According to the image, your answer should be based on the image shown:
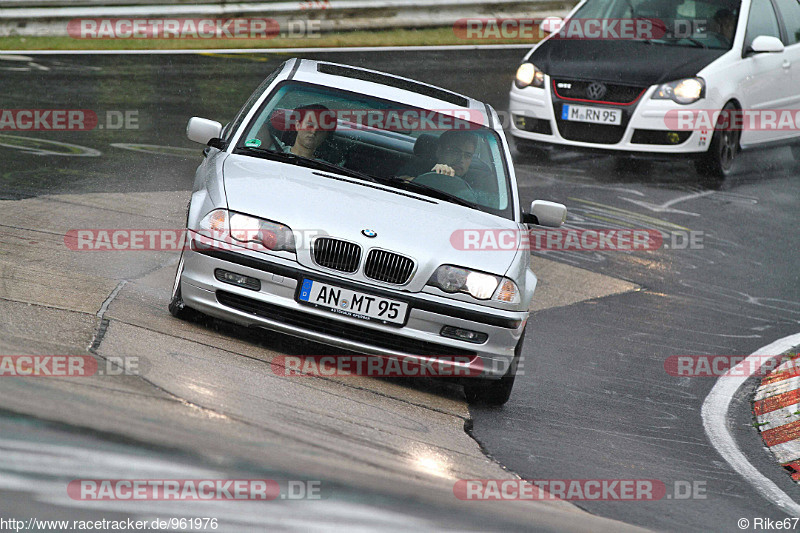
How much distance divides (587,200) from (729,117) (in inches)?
84.7

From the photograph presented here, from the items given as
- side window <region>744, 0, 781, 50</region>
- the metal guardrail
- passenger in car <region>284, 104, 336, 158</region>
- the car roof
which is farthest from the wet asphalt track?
passenger in car <region>284, 104, 336, 158</region>

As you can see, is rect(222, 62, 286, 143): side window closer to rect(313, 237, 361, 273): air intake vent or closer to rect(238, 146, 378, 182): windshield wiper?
rect(238, 146, 378, 182): windshield wiper

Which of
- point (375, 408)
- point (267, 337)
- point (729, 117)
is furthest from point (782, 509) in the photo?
point (729, 117)

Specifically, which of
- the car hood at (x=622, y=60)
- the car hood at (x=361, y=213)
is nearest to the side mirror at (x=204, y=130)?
the car hood at (x=361, y=213)

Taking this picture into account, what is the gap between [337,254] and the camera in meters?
6.07

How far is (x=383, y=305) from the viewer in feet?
19.9

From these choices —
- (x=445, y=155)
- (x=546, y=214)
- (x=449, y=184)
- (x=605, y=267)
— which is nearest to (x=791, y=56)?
(x=605, y=267)

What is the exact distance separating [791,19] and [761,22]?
0.76m

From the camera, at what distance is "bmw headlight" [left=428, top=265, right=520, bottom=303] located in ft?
20.2

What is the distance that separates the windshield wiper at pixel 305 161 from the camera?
6929 millimetres

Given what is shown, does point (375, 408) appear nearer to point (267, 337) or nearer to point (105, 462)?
point (267, 337)

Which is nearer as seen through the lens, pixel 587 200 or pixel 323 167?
pixel 323 167

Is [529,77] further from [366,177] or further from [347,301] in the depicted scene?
[347,301]

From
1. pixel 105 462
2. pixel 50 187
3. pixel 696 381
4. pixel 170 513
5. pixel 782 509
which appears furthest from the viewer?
pixel 50 187
